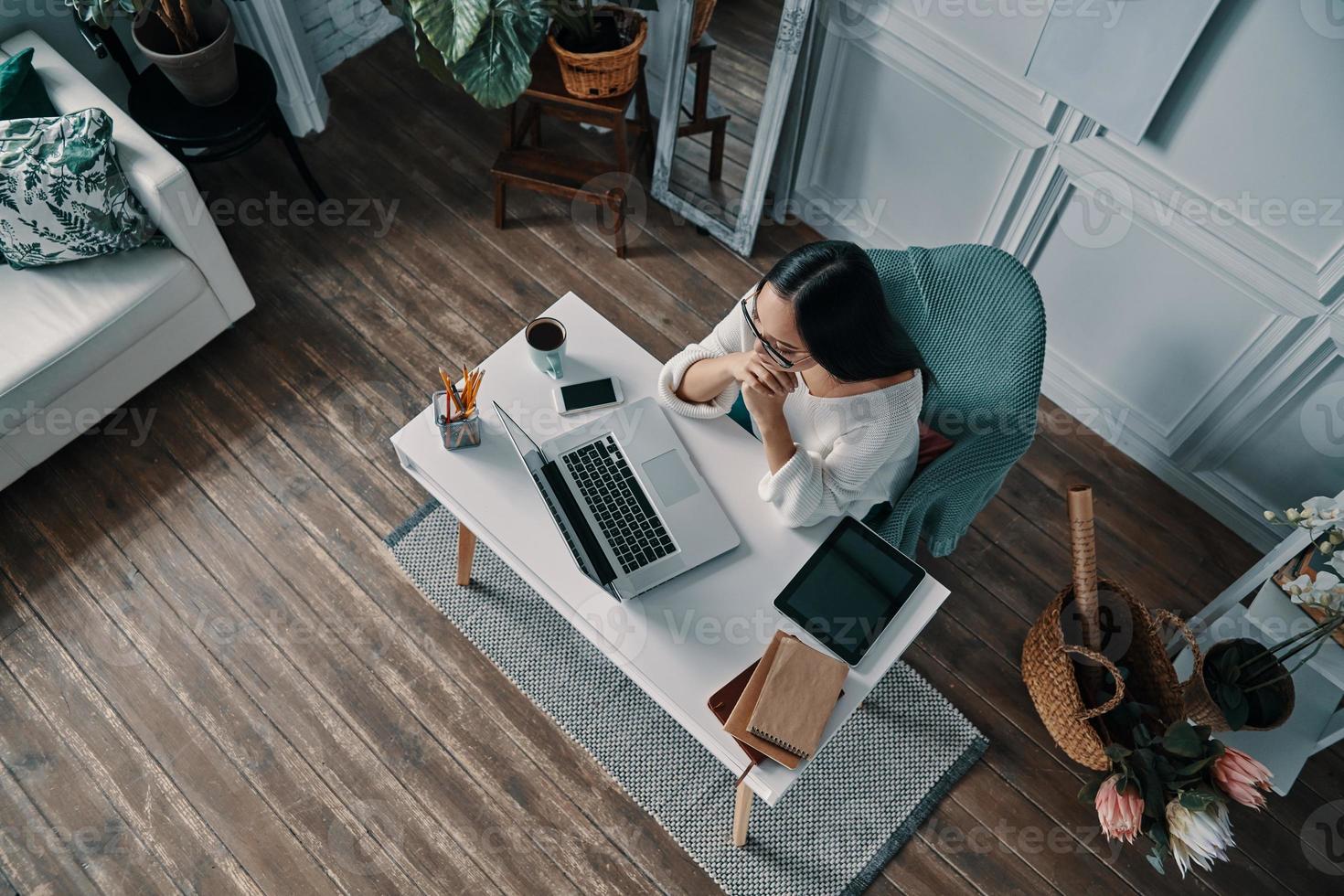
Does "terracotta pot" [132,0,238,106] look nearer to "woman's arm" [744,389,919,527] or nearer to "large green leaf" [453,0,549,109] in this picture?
"large green leaf" [453,0,549,109]

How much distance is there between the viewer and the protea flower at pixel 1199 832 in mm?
1794

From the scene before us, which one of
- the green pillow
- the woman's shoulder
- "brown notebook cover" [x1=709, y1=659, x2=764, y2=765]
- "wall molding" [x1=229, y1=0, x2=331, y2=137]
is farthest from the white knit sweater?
"wall molding" [x1=229, y1=0, x2=331, y2=137]

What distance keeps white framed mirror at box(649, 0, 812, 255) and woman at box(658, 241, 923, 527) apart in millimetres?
944

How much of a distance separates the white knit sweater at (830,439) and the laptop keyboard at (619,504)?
0.59 ft

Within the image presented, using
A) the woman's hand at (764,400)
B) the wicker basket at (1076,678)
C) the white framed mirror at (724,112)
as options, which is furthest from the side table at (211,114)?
the wicker basket at (1076,678)

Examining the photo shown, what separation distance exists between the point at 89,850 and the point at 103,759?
0.20 metres

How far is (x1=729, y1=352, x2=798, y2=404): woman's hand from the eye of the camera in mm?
1739

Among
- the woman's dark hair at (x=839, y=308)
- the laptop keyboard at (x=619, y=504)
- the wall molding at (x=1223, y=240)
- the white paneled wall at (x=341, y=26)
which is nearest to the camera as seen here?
the woman's dark hair at (x=839, y=308)

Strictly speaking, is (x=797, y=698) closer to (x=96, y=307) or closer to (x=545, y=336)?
(x=545, y=336)

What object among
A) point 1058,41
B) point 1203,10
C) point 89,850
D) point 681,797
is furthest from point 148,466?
point 1203,10

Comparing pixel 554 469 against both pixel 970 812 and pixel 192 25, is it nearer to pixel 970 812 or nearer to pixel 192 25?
pixel 970 812

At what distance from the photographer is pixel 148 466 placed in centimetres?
266

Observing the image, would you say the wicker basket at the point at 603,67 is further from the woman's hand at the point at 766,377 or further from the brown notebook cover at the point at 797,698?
the brown notebook cover at the point at 797,698

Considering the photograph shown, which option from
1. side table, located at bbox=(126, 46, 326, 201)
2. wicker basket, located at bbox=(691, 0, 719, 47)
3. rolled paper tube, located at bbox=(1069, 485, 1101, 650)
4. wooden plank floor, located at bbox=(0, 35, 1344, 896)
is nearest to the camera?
rolled paper tube, located at bbox=(1069, 485, 1101, 650)
